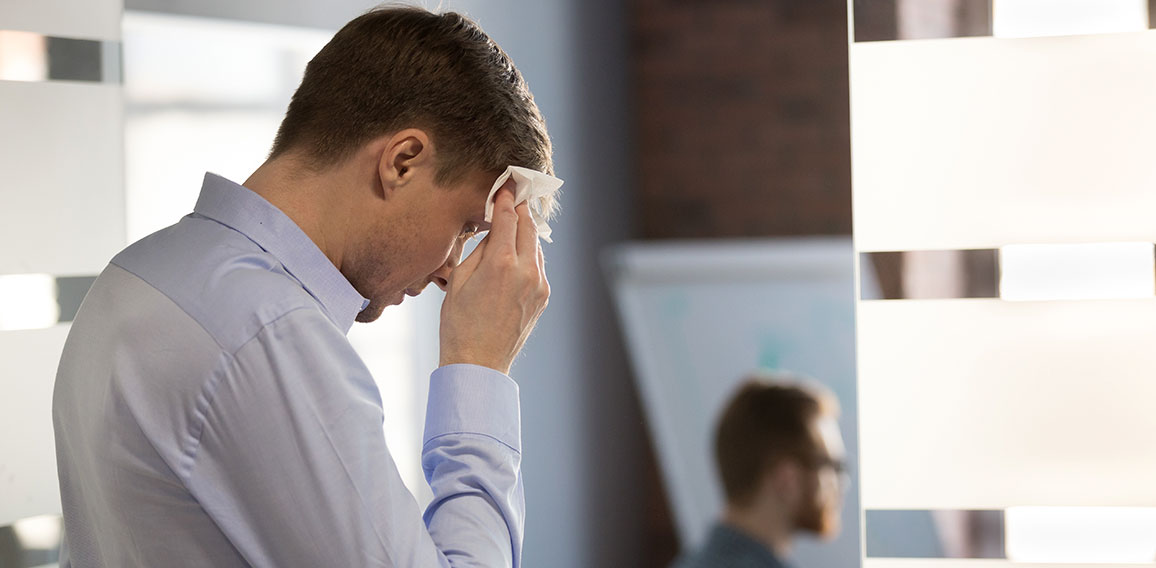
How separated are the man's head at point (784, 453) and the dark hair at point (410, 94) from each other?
5.24 ft

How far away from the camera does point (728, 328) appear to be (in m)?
2.75

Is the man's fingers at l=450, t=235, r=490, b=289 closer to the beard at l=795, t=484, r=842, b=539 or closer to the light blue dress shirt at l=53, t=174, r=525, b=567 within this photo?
the light blue dress shirt at l=53, t=174, r=525, b=567

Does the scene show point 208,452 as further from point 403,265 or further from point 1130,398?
point 1130,398

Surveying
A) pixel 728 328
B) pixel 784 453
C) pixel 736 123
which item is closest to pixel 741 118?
pixel 736 123

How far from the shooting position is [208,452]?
1.94ft

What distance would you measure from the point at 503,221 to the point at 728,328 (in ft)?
6.72

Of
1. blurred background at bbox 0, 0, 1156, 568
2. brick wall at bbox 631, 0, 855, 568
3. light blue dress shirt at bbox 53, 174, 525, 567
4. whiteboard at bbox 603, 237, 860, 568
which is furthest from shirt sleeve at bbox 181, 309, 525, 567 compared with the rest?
brick wall at bbox 631, 0, 855, 568

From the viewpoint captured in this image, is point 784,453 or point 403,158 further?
point 784,453

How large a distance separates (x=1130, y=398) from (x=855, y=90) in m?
0.35

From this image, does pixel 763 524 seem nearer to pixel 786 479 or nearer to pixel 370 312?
pixel 786 479

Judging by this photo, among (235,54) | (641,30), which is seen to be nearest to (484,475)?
(235,54)

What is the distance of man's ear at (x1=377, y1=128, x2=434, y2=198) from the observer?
2.29 ft

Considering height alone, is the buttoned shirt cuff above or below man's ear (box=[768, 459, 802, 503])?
above

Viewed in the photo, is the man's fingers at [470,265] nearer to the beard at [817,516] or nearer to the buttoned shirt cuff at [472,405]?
the buttoned shirt cuff at [472,405]
